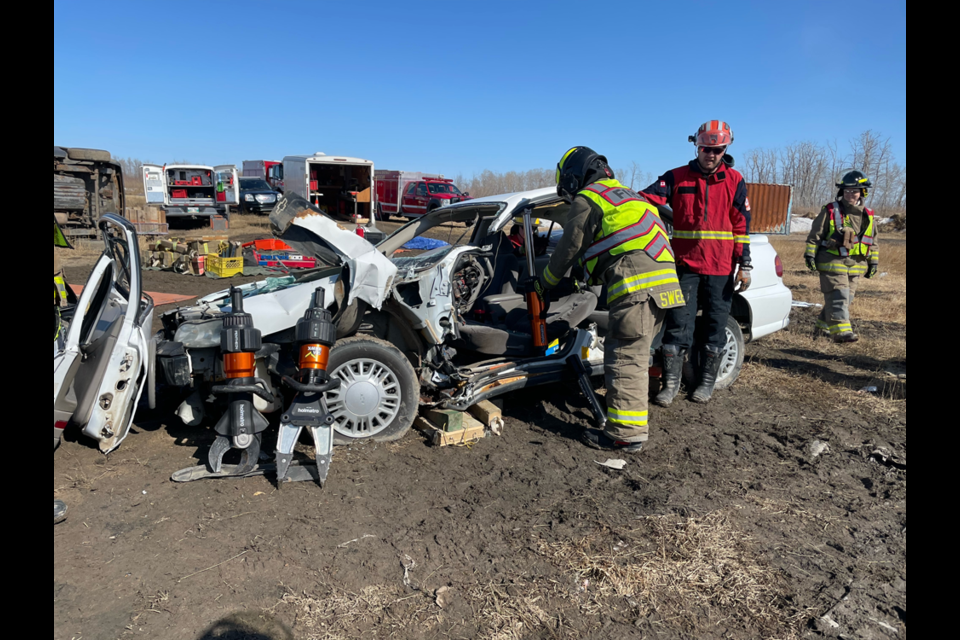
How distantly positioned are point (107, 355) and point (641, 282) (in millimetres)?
3232

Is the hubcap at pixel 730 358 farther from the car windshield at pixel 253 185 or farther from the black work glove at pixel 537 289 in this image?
the car windshield at pixel 253 185

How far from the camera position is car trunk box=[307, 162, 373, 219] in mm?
21922

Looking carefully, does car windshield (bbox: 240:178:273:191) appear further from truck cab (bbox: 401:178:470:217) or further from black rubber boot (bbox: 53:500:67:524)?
black rubber boot (bbox: 53:500:67:524)

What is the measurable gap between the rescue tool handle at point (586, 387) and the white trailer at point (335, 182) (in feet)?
56.7

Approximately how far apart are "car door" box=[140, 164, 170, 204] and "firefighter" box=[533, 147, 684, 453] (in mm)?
18924

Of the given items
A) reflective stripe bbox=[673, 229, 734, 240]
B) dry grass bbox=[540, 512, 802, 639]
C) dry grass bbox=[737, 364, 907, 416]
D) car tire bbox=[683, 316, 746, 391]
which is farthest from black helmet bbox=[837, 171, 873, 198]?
dry grass bbox=[540, 512, 802, 639]

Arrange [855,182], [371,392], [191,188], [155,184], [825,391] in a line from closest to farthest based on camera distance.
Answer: [371,392], [825,391], [855,182], [155,184], [191,188]

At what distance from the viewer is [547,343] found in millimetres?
4492

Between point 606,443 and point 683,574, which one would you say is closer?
point 683,574

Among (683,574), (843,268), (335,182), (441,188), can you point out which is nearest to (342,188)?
(335,182)

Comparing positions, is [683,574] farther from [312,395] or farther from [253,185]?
[253,185]

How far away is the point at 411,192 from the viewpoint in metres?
24.4

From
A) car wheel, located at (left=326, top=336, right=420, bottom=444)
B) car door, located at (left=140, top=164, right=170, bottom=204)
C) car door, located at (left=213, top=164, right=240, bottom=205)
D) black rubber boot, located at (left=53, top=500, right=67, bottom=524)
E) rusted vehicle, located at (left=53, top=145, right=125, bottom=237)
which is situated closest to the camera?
black rubber boot, located at (left=53, top=500, right=67, bottom=524)
